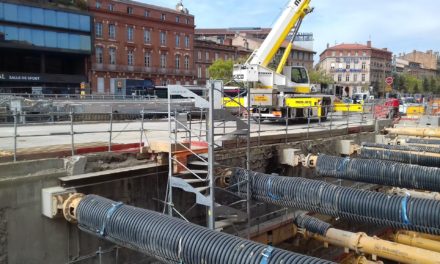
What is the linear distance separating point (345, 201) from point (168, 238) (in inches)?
146

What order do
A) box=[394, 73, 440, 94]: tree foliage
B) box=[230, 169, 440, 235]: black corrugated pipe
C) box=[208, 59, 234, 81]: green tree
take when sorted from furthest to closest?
box=[394, 73, 440, 94]: tree foliage → box=[208, 59, 234, 81]: green tree → box=[230, 169, 440, 235]: black corrugated pipe

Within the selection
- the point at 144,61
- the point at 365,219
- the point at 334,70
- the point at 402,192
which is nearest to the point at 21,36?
the point at 144,61

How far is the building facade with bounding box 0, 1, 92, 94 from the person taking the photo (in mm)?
50969

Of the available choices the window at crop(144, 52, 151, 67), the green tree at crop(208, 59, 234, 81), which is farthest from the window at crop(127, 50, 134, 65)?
the green tree at crop(208, 59, 234, 81)

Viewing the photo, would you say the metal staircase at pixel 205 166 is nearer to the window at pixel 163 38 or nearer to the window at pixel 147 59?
the window at pixel 147 59

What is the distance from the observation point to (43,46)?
5369 cm

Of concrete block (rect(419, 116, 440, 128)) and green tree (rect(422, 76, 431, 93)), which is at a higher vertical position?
green tree (rect(422, 76, 431, 93))

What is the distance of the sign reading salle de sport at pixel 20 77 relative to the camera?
51562mm

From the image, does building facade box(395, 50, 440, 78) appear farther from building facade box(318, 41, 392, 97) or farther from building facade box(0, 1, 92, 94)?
building facade box(0, 1, 92, 94)

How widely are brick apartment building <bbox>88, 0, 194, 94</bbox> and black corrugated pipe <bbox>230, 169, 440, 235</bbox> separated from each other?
2004 inches

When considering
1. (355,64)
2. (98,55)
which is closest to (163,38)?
(98,55)

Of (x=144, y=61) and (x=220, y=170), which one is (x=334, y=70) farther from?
(x=220, y=170)

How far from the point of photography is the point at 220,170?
10.0 meters

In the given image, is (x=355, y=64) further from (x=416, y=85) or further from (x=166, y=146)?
(x=166, y=146)
